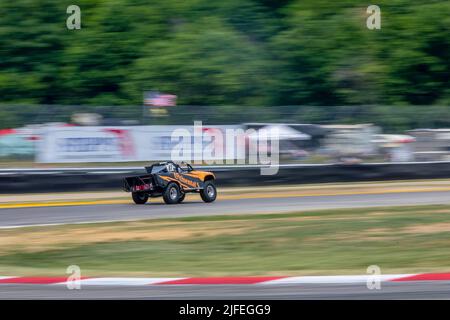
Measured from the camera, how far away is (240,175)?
71.3 feet

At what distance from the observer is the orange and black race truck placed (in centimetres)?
1677

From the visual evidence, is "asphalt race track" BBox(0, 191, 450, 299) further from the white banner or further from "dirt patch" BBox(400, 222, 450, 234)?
the white banner

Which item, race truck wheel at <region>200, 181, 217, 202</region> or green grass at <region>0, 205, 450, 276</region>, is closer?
green grass at <region>0, 205, 450, 276</region>

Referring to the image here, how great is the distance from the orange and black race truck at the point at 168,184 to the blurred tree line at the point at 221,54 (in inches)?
624

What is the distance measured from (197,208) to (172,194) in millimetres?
956

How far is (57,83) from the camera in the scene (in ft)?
116

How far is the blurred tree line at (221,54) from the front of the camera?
34.2 m

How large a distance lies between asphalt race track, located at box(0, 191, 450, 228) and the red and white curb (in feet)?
18.4

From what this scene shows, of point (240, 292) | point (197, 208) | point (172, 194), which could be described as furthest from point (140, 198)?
point (240, 292)

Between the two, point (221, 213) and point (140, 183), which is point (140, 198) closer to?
point (140, 183)

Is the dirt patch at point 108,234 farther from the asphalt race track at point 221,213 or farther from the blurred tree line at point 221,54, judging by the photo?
the blurred tree line at point 221,54

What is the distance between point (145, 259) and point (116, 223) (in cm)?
356

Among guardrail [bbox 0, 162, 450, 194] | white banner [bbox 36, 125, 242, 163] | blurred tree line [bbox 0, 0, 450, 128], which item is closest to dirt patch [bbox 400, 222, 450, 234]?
guardrail [bbox 0, 162, 450, 194]
